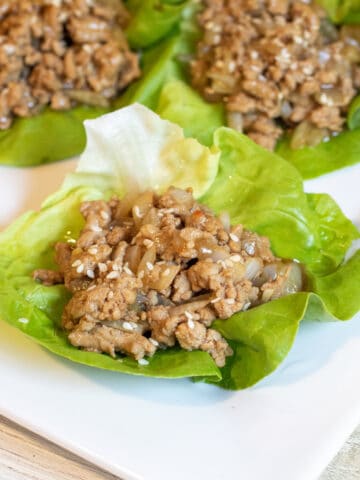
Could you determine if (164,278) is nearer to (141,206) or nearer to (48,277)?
(141,206)

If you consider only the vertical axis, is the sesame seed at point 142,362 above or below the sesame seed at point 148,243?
below

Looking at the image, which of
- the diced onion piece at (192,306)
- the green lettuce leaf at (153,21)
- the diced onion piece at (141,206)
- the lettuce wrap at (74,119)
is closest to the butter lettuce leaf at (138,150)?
the diced onion piece at (141,206)

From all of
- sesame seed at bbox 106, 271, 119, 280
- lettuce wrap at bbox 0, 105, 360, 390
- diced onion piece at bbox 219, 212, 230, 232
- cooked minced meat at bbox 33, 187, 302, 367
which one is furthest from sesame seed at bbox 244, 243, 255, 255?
sesame seed at bbox 106, 271, 119, 280

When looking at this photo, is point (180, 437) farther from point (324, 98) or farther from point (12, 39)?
point (12, 39)

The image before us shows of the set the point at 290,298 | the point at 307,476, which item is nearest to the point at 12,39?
the point at 290,298

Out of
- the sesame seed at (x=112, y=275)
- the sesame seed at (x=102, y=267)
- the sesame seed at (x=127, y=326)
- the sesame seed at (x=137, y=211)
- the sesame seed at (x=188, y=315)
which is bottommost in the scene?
the sesame seed at (x=127, y=326)

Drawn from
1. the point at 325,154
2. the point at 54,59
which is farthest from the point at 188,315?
the point at 54,59

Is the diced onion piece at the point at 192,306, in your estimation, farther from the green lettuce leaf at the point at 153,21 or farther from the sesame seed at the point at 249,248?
the green lettuce leaf at the point at 153,21
